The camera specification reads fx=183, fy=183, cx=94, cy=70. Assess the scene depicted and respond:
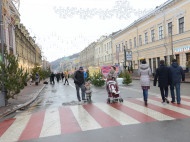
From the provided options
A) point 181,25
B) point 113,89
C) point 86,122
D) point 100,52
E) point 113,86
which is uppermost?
point 100,52

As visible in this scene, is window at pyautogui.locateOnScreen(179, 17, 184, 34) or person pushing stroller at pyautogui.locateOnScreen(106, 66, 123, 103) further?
window at pyautogui.locateOnScreen(179, 17, 184, 34)

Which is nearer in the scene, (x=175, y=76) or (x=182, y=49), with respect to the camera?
(x=175, y=76)

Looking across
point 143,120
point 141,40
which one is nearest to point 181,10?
point 141,40

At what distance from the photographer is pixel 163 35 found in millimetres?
28969

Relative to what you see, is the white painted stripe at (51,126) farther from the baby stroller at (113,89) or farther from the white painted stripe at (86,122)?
the baby stroller at (113,89)

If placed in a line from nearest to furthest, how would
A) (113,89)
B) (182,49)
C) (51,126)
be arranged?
(51,126), (113,89), (182,49)

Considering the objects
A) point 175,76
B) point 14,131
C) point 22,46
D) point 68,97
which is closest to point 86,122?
point 14,131

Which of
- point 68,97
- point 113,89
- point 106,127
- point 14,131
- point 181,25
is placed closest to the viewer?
point 106,127

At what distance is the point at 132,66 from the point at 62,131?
3622 cm

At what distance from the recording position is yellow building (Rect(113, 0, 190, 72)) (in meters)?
24.4

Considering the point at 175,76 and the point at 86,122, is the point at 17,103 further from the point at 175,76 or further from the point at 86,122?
the point at 175,76

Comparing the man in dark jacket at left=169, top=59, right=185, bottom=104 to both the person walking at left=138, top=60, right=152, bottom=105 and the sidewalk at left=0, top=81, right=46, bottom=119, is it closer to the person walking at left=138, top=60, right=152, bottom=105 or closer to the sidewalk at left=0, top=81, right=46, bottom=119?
the person walking at left=138, top=60, right=152, bottom=105

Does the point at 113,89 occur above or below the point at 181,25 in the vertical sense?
below

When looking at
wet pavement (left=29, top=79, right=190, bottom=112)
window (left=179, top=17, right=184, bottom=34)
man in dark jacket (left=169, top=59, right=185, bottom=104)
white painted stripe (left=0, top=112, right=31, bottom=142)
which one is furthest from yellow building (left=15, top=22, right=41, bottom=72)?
window (left=179, top=17, right=184, bottom=34)
